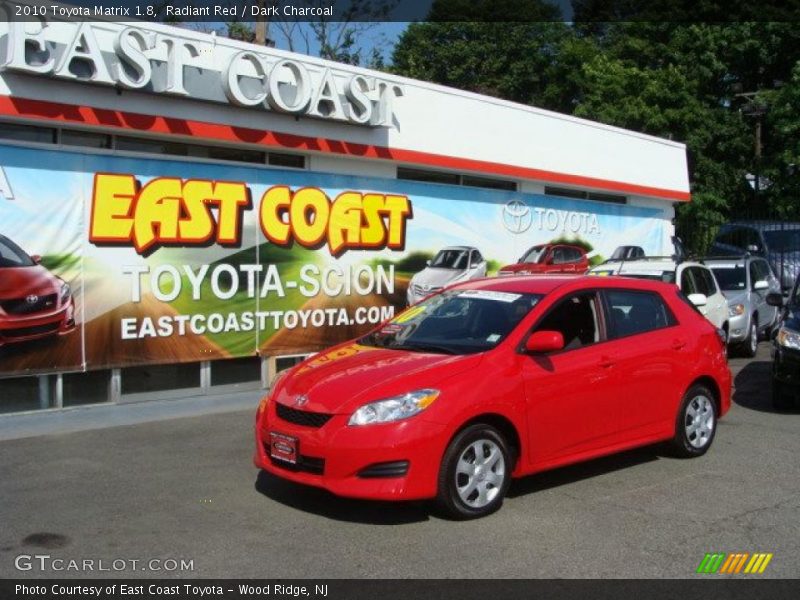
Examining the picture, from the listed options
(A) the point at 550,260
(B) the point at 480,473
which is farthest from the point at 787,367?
(A) the point at 550,260

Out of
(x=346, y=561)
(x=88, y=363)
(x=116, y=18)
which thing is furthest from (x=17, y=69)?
(x=346, y=561)

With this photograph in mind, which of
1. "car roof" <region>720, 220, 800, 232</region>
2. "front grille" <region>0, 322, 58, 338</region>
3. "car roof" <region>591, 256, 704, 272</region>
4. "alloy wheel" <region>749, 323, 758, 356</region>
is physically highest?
"car roof" <region>720, 220, 800, 232</region>

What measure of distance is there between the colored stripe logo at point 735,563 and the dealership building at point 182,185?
7.64 meters

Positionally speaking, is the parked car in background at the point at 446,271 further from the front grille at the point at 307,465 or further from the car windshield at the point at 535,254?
the front grille at the point at 307,465

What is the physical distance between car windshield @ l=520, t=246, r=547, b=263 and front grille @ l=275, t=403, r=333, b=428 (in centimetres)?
1095

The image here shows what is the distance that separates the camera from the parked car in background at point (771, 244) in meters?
22.5

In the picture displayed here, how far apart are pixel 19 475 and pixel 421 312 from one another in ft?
12.1

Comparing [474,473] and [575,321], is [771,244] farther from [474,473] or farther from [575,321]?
[474,473]

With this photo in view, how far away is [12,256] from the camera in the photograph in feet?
32.6

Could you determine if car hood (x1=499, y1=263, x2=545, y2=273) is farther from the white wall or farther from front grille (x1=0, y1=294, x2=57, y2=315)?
front grille (x1=0, y1=294, x2=57, y2=315)

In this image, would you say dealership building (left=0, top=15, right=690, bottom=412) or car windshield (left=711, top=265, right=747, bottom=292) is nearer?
dealership building (left=0, top=15, right=690, bottom=412)

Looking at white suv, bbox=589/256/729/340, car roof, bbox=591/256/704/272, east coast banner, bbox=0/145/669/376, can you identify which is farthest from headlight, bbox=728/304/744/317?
east coast banner, bbox=0/145/669/376

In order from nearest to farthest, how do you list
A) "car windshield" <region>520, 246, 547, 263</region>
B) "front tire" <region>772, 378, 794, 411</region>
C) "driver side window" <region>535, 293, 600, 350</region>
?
"driver side window" <region>535, 293, 600, 350</region>, "front tire" <region>772, 378, 794, 411</region>, "car windshield" <region>520, 246, 547, 263</region>

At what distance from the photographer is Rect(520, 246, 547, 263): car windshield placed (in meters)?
16.9
